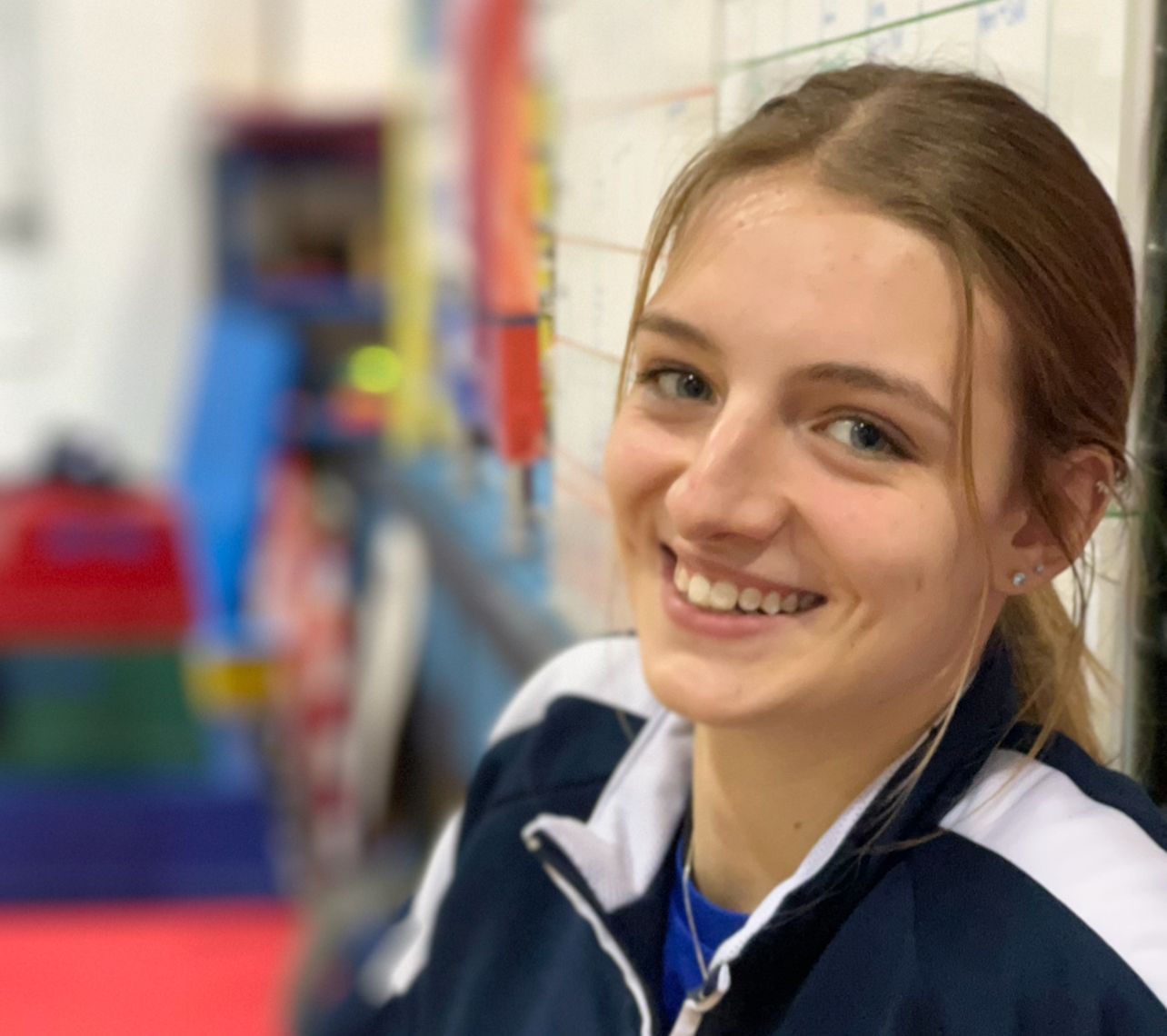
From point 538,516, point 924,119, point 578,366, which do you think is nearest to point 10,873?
point 538,516

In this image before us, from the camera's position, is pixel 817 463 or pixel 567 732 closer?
pixel 817 463

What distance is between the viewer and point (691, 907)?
0.77 m

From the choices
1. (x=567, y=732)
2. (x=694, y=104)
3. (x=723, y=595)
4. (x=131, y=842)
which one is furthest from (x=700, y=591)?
(x=131, y=842)

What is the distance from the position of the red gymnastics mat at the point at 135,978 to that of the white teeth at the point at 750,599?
1144 millimetres

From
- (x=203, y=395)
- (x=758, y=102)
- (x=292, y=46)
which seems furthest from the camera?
(x=292, y=46)

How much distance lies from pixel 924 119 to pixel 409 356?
2.43m

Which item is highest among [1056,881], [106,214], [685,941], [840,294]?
[840,294]

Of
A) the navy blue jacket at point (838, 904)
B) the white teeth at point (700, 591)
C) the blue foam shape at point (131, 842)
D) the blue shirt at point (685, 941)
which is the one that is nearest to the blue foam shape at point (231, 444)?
the blue foam shape at point (131, 842)

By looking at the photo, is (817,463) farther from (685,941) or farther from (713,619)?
(685,941)

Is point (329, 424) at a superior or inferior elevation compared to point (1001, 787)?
inferior

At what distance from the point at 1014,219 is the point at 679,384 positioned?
0.55ft

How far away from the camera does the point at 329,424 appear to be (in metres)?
3.88

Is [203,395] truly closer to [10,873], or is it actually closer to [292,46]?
[292,46]

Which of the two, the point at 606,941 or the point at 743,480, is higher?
the point at 743,480
